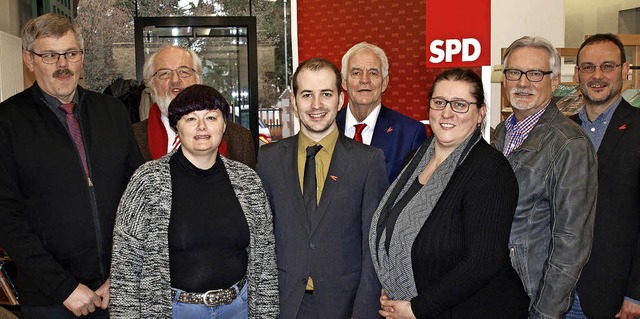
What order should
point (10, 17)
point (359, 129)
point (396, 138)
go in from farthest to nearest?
point (10, 17) → point (359, 129) → point (396, 138)

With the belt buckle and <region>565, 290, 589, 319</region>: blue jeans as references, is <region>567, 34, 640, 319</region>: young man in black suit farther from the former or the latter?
the belt buckle

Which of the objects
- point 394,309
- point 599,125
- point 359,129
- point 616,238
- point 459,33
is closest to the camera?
point 394,309

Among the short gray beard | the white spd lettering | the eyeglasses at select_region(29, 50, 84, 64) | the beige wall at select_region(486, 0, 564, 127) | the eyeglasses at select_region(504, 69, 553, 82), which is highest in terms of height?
the beige wall at select_region(486, 0, 564, 127)

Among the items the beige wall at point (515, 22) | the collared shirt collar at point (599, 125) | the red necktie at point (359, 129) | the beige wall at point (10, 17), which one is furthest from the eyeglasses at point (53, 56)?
the beige wall at point (515, 22)

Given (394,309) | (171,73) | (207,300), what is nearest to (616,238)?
(394,309)

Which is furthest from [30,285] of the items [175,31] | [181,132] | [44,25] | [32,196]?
[175,31]

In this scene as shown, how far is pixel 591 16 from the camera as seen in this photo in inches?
476

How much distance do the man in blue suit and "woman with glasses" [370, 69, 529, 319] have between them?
2.71ft

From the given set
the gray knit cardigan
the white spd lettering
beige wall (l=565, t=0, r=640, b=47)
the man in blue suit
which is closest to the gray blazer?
the man in blue suit

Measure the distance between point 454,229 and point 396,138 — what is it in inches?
46.0

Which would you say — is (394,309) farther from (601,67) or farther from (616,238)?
(601,67)

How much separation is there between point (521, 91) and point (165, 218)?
1.61 m

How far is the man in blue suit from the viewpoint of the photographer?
3.44 m

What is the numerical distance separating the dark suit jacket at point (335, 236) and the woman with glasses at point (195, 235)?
0.08 meters
